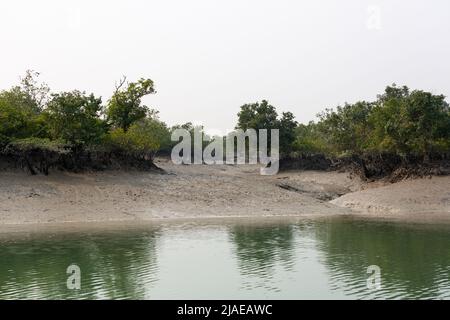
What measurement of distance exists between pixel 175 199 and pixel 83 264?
79.8ft

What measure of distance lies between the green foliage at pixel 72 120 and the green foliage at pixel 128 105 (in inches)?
342

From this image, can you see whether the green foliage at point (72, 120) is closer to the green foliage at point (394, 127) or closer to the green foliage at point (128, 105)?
the green foliage at point (128, 105)

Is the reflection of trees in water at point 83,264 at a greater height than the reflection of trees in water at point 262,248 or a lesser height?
greater

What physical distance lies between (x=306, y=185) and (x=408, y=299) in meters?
48.7

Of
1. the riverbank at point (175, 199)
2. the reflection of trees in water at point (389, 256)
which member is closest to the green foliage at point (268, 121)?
the riverbank at point (175, 199)

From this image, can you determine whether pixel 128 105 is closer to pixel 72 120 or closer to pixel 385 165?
pixel 72 120

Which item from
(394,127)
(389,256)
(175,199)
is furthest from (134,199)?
(394,127)

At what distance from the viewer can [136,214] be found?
46.5 m

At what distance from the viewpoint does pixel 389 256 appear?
29.0 meters

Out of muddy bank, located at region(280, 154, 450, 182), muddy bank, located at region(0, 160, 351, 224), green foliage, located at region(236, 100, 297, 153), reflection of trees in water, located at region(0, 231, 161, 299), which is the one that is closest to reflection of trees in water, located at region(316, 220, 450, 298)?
reflection of trees in water, located at region(0, 231, 161, 299)

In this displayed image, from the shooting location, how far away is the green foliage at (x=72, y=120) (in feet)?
185

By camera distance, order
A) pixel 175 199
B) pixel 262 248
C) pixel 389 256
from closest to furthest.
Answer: pixel 389 256, pixel 262 248, pixel 175 199

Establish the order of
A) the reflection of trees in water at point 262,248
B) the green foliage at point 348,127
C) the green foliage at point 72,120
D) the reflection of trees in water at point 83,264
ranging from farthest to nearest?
the green foliage at point 348,127 → the green foliage at point 72,120 → the reflection of trees in water at point 262,248 → the reflection of trees in water at point 83,264
